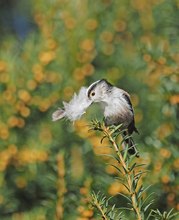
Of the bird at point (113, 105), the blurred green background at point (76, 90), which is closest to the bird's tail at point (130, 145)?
the bird at point (113, 105)

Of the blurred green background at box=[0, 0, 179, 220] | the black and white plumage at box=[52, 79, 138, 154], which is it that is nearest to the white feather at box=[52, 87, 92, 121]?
the black and white plumage at box=[52, 79, 138, 154]

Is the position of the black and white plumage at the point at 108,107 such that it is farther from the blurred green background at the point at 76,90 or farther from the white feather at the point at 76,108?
the blurred green background at the point at 76,90

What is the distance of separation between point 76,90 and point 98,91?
6.20 ft

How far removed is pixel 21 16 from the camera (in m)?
3.95

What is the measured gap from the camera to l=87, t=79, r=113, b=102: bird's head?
0.92 metres

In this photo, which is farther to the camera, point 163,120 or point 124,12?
point 124,12

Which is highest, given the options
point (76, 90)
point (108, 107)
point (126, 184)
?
point (76, 90)

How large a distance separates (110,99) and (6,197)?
4.92 feet

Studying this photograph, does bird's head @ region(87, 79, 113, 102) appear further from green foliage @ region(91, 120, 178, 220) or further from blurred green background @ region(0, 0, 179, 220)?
blurred green background @ region(0, 0, 179, 220)

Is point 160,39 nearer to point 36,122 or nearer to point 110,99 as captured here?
point 36,122

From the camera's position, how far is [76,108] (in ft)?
3.22

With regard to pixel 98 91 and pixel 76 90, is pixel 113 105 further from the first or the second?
pixel 76 90

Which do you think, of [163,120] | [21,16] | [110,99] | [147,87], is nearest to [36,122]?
[147,87]

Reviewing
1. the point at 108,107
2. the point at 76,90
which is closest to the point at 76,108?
the point at 108,107
